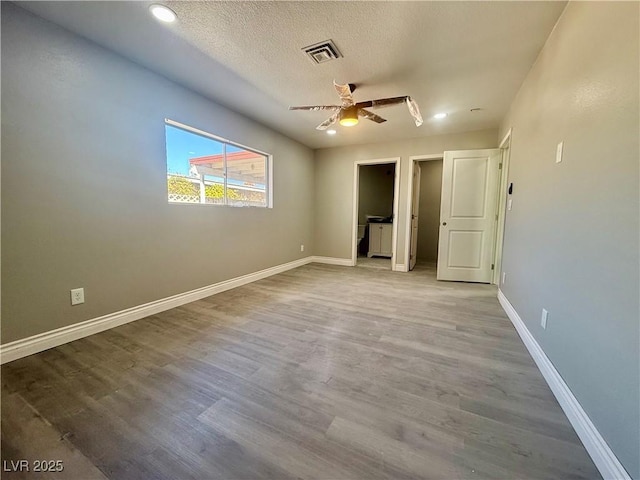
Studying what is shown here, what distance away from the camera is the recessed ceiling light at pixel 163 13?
5.56ft

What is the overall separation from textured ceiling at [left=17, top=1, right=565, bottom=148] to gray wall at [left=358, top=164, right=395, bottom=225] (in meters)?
3.72

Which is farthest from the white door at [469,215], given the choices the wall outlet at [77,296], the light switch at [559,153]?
the wall outlet at [77,296]

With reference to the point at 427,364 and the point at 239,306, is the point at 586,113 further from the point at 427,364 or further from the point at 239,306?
the point at 239,306

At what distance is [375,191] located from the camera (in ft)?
23.3

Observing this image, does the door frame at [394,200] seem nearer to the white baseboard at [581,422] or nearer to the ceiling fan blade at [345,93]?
the ceiling fan blade at [345,93]

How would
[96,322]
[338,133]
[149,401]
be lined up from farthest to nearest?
1. [338,133]
2. [96,322]
3. [149,401]

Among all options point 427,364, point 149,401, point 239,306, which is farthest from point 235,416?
point 239,306

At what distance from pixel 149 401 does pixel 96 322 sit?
1.27 metres

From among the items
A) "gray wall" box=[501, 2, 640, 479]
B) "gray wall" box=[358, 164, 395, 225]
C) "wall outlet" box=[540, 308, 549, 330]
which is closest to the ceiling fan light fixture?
"gray wall" box=[501, 2, 640, 479]

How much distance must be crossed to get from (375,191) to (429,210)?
1.71 metres

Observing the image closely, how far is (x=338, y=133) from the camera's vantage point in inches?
167

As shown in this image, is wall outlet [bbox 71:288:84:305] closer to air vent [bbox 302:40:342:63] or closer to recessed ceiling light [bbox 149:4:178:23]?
recessed ceiling light [bbox 149:4:178:23]

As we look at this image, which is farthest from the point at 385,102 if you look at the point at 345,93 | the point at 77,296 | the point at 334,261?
the point at 334,261

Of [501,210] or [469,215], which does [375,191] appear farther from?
[501,210]
